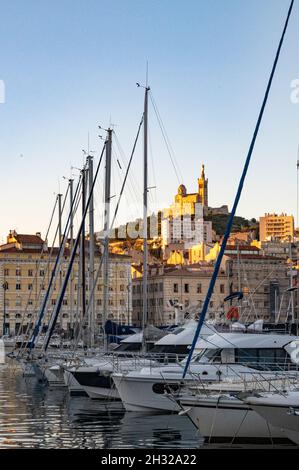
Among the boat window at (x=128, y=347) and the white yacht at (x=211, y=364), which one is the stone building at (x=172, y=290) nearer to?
the boat window at (x=128, y=347)

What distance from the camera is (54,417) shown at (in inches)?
997

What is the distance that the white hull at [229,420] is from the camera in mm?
18781

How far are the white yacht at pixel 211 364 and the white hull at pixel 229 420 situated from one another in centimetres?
478

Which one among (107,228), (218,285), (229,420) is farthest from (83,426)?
(218,285)

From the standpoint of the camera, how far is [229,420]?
62.0 ft

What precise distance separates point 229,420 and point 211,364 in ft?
17.6

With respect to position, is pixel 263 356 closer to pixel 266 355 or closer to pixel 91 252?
A: pixel 266 355

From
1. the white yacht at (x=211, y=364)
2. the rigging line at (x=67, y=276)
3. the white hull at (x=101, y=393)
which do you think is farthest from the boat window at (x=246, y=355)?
the rigging line at (x=67, y=276)

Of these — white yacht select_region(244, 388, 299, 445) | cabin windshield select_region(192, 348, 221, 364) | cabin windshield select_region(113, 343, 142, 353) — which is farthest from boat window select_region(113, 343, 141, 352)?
white yacht select_region(244, 388, 299, 445)

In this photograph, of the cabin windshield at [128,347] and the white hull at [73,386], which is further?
the cabin windshield at [128,347]

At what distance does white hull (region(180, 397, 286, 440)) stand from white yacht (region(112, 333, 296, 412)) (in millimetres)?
4778

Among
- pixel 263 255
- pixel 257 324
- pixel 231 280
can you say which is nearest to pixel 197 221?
pixel 263 255
